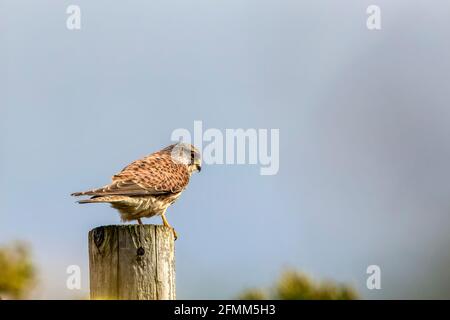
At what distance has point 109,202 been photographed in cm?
780

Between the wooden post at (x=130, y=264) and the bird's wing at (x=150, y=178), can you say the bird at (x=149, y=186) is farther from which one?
the wooden post at (x=130, y=264)

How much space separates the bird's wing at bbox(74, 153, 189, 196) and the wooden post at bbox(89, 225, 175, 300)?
1710 mm

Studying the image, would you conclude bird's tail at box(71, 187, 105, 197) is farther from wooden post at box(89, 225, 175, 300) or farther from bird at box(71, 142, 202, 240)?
wooden post at box(89, 225, 175, 300)

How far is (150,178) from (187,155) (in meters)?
1.24

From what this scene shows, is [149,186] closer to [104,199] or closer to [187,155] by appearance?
[104,199]

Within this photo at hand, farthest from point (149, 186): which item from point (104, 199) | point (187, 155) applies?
point (187, 155)

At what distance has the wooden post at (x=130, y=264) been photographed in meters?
5.71

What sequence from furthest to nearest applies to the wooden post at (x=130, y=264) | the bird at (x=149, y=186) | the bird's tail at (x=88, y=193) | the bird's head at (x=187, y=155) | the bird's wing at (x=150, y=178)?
1. the bird's head at (x=187, y=155)
2. the bird's wing at (x=150, y=178)
3. the bird at (x=149, y=186)
4. the bird's tail at (x=88, y=193)
5. the wooden post at (x=130, y=264)

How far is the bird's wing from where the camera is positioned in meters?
8.12

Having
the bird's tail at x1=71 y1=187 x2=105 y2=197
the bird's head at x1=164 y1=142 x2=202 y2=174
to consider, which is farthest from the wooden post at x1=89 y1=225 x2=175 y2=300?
the bird's head at x1=164 y1=142 x2=202 y2=174

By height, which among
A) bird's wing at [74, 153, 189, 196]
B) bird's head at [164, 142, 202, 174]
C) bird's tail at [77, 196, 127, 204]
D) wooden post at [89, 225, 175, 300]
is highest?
bird's head at [164, 142, 202, 174]

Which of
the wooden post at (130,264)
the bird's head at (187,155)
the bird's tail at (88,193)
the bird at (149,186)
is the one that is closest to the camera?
the wooden post at (130,264)

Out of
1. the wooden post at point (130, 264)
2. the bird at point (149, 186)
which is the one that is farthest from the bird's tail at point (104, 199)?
the wooden post at point (130, 264)
